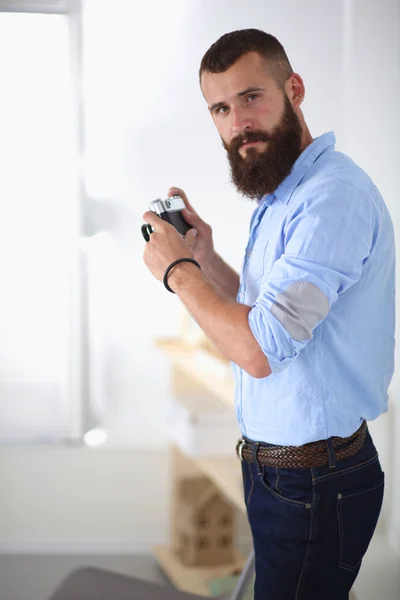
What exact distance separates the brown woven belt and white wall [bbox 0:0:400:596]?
1.63 ft

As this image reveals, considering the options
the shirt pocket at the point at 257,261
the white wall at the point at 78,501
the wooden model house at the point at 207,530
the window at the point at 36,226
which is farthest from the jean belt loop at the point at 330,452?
the white wall at the point at 78,501

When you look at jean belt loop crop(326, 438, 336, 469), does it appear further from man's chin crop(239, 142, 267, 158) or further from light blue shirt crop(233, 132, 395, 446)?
man's chin crop(239, 142, 267, 158)

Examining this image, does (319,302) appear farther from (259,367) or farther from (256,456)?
(256,456)

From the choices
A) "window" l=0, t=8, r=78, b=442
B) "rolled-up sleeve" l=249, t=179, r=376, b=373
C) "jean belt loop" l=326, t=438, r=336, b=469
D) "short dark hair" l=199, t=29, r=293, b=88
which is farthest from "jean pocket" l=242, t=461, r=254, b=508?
"window" l=0, t=8, r=78, b=442

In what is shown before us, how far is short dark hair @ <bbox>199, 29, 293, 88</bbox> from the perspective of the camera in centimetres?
125

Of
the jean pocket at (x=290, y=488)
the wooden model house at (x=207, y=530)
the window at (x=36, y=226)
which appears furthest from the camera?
the wooden model house at (x=207, y=530)

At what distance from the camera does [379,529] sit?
170 centimetres

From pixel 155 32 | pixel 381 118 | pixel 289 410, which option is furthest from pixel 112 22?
pixel 289 410

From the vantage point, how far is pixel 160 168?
2389 mm

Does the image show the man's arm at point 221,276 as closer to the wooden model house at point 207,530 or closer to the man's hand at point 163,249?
the man's hand at point 163,249

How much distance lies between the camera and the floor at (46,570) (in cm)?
239

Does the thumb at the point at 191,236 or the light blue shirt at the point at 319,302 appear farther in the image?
the thumb at the point at 191,236

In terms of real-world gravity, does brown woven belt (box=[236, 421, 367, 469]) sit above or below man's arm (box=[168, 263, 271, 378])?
below

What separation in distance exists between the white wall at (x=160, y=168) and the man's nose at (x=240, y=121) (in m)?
0.57
